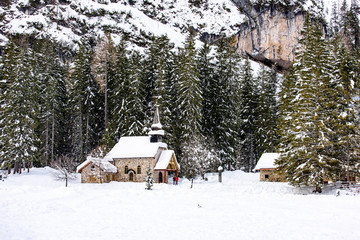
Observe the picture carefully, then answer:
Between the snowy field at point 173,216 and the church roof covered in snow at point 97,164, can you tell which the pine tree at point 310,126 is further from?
the church roof covered in snow at point 97,164

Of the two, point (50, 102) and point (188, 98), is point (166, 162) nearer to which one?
point (188, 98)

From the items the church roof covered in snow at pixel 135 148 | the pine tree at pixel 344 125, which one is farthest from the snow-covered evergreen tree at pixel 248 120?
the pine tree at pixel 344 125

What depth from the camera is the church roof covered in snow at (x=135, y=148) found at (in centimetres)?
3762

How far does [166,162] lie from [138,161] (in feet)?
11.0

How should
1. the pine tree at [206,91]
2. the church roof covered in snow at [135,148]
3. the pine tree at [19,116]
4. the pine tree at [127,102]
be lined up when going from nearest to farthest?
the pine tree at [19,116]
the church roof covered in snow at [135,148]
the pine tree at [127,102]
the pine tree at [206,91]

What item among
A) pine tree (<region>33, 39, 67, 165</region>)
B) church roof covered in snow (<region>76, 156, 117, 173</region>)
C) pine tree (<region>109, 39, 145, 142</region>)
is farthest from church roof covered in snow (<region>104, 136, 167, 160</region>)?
pine tree (<region>33, 39, 67, 165</region>)

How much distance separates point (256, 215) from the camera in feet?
56.1

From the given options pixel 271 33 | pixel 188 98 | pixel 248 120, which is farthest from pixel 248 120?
pixel 271 33

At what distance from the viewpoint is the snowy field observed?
44.0 ft

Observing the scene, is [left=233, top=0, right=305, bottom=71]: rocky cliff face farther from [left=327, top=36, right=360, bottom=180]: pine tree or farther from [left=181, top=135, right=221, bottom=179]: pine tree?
[left=327, top=36, right=360, bottom=180]: pine tree

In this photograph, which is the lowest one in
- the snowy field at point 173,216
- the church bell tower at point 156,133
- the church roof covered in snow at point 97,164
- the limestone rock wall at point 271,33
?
the snowy field at point 173,216

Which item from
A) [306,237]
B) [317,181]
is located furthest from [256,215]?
[317,181]

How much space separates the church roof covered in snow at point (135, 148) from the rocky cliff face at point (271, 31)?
5474 cm

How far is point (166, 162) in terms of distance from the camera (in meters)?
37.0
